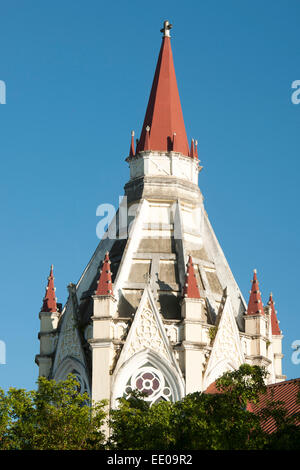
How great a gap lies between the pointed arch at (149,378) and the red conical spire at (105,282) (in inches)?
131

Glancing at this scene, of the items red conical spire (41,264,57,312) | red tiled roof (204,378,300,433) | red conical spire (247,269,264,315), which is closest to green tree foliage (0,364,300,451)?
red tiled roof (204,378,300,433)

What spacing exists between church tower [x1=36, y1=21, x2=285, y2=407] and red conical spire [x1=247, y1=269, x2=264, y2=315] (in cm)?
6

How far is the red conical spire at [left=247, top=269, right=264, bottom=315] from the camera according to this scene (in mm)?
55375

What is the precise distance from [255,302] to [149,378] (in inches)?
292

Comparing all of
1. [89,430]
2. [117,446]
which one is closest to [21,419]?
[89,430]

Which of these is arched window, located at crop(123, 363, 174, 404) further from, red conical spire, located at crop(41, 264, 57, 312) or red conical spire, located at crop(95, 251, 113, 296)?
red conical spire, located at crop(41, 264, 57, 312)

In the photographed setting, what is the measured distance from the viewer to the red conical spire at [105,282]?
2058 inches

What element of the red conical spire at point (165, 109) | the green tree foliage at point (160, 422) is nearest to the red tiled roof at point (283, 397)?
the green tree foliage at point (160, 422)

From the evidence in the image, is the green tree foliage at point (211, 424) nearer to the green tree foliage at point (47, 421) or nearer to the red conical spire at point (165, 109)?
the green tree foliage at point (47, 421)

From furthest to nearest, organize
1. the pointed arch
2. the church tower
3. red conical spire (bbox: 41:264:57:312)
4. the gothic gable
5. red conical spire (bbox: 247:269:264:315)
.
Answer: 1. red conical spire (bbox: 41:264:57:312)
2. red conical spire (bbox: 247:269:264:315)
3. the gothic gable
4. the church tower
5. the pointed arch

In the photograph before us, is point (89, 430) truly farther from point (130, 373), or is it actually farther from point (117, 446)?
point (130, 373)

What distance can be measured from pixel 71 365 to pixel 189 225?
10025 mm

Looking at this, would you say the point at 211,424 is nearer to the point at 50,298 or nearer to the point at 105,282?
the point at 105,282

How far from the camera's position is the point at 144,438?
1517 inches
